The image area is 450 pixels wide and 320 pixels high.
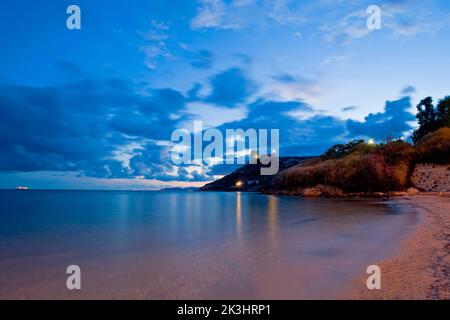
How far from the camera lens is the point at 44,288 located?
20.2 feet

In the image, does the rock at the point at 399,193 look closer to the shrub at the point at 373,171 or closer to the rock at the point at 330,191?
the shrub at the point at 373,171

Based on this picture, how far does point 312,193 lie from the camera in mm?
52438

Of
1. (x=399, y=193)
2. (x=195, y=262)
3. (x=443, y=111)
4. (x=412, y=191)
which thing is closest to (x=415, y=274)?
(x=195, y=262)

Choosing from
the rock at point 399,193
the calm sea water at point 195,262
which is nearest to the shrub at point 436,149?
the rock at point 399,193

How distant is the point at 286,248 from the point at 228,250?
6.71ft

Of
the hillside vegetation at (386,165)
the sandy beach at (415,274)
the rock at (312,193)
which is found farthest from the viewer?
the rock at (312,193)

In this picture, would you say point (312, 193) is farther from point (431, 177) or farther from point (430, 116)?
point (430, 116)

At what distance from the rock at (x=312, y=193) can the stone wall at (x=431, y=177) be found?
15.2m

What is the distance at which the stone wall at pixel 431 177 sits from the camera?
3644cm

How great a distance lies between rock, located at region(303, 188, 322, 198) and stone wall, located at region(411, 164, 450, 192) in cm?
1516

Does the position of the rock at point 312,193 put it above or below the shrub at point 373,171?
below

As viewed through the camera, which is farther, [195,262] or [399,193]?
[399,193]

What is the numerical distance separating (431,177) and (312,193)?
1887cm
